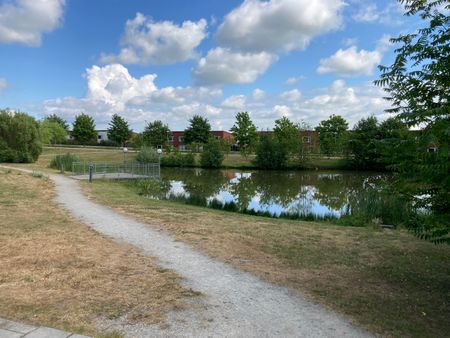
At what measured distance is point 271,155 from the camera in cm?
5388

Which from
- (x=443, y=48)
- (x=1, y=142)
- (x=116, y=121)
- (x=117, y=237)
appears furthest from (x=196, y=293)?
(x=116, y=121)

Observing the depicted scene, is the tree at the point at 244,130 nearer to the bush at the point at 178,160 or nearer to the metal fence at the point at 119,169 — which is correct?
the bush at the point at 178,160

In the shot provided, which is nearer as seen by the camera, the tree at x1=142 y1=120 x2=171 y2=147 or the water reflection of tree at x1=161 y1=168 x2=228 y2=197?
the water reflection of tree at x1=161 y1=168 x2=228 y2=197

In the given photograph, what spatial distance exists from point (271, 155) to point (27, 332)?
51.0 meters

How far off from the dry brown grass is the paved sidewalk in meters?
0.15

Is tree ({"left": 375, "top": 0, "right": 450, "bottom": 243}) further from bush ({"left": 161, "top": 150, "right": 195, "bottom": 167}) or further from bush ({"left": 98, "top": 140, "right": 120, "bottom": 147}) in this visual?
bush ({"left": 98, "top": 140, "right": 120, "bottom": 147})

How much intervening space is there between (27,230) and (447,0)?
28.2ft

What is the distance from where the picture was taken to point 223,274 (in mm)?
5770

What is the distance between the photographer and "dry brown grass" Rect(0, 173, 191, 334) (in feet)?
13.8

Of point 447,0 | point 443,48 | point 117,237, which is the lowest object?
point 117,237

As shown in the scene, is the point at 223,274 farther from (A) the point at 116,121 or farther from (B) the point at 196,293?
(A) the point at 116,121

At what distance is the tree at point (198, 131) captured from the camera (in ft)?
242

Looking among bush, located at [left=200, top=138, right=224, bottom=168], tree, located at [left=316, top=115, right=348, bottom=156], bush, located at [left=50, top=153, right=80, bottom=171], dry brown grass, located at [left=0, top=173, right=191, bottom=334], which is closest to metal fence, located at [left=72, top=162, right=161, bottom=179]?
bush, located at [left=50, top=153, right=80, bottom=171]

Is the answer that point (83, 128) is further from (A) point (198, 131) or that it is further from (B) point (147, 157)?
(B) point (147, 157)
